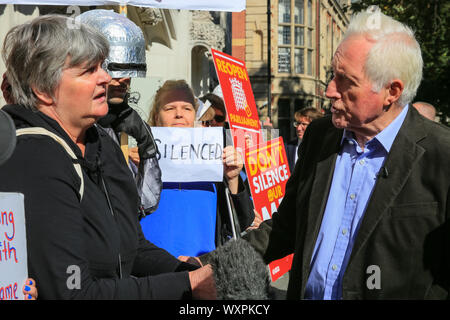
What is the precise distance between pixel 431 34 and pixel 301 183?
11.4 m

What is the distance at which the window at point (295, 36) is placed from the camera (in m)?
36.2

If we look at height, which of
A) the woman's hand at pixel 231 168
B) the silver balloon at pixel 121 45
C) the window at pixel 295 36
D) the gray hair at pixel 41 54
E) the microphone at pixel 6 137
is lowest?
the woman's hand at pixel 231 168

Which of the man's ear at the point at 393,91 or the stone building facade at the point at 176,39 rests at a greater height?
the stone building facade at the point at 176,39

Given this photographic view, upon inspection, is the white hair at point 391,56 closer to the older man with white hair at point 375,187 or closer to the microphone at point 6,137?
the older man with white hair at point 375,187

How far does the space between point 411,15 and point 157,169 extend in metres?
10.5

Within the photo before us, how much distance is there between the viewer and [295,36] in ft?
120

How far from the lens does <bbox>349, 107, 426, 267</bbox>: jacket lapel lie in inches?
82.7

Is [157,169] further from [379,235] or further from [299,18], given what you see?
[299,18]

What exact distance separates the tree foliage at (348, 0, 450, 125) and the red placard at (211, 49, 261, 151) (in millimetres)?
7372

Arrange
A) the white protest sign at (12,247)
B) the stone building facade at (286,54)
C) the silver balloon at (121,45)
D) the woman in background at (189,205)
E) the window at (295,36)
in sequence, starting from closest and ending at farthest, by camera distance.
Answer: the white protest sign at (12,247) < the silver balloon at (121,45) < the woman in background at (189,205) < the stone building facade at (286,54) < the window at (295,36)

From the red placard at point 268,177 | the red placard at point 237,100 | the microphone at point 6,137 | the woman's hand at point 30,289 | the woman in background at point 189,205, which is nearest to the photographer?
the microphone at point 6,137

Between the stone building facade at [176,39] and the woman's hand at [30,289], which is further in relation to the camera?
the stone building facade at [176,39]

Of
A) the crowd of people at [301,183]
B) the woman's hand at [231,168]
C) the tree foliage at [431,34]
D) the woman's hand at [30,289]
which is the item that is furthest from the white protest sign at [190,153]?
the tree foliage at [431,34]

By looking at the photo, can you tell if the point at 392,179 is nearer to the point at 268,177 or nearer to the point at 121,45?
the point at 121,45
